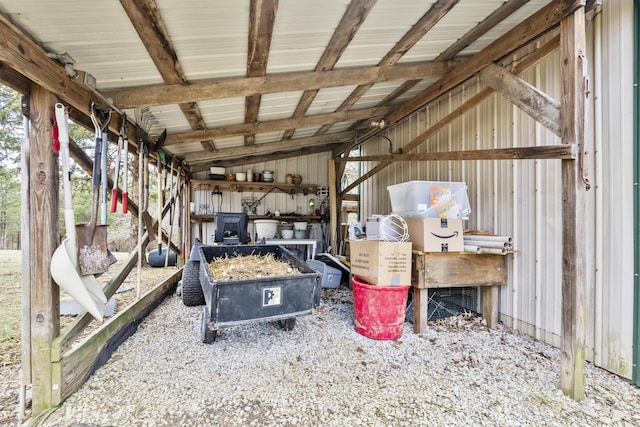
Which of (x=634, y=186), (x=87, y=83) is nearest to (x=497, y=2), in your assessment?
(x=634, y=186)

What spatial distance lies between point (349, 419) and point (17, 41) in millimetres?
2705

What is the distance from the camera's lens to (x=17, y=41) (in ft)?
4.58

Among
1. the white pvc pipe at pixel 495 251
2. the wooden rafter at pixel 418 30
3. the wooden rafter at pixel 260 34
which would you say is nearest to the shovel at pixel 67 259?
the wooden rafter at pixel 260 34

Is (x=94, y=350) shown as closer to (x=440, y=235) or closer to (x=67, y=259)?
(x=67, y=259)

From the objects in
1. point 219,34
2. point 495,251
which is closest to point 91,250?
point 219,34

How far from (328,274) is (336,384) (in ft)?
8.22

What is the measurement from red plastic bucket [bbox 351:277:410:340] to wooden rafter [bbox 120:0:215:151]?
244 cm

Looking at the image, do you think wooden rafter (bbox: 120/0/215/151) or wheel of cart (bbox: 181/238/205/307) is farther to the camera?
wheel of cart (bbox: 181/238/205/307)

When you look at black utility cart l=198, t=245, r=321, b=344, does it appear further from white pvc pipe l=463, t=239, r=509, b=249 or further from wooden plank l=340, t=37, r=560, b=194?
wooden plank l=340, t=37, r=560, b=194

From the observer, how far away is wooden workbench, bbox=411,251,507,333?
267 centimetres

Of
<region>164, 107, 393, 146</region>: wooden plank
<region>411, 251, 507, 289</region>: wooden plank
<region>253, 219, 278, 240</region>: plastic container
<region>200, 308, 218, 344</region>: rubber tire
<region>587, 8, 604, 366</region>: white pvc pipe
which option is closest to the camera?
<region>587, 8, 604, 366</region>: white pvc pipe

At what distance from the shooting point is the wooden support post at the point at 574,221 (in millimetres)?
1737

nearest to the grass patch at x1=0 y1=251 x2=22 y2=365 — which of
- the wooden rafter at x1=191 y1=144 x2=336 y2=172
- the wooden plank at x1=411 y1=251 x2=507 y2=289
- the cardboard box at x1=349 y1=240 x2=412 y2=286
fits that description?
the cardboard box at x1=349 y1=240 x2=412 y2=286

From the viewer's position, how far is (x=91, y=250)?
5.97 ft
